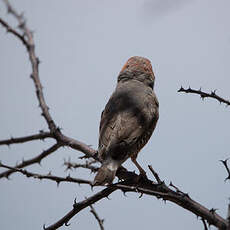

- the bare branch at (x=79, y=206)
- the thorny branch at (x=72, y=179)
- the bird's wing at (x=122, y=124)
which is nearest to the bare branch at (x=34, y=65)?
the thorny branch at (x=72, y=179)

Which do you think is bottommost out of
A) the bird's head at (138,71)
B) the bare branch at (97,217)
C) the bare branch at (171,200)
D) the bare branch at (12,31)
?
the bare branch at (171,200)

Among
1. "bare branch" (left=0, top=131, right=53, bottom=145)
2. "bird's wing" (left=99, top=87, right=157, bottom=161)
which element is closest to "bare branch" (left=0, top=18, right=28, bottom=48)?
"bare branch" (left=0, top=131, right=53, bottom=145)

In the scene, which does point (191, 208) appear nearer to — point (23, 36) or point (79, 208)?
point (79, 208)

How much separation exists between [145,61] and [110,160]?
2672 mm

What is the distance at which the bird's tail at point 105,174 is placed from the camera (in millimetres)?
3558

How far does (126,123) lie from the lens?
4438 millimetres

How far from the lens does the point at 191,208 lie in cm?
284

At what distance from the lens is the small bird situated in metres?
3.97

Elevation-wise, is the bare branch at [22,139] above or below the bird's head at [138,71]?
below

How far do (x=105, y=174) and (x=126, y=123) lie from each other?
975mm

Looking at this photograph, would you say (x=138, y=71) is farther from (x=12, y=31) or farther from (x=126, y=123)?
(x=12, y=31)

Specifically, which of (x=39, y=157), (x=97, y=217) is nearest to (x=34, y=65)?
(x=39, y=157)

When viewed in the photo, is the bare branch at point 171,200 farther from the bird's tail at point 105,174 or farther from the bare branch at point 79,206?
the bird's tail at point 105,174

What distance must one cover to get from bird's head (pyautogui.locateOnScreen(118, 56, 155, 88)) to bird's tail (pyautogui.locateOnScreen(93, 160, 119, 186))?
2.37 m
